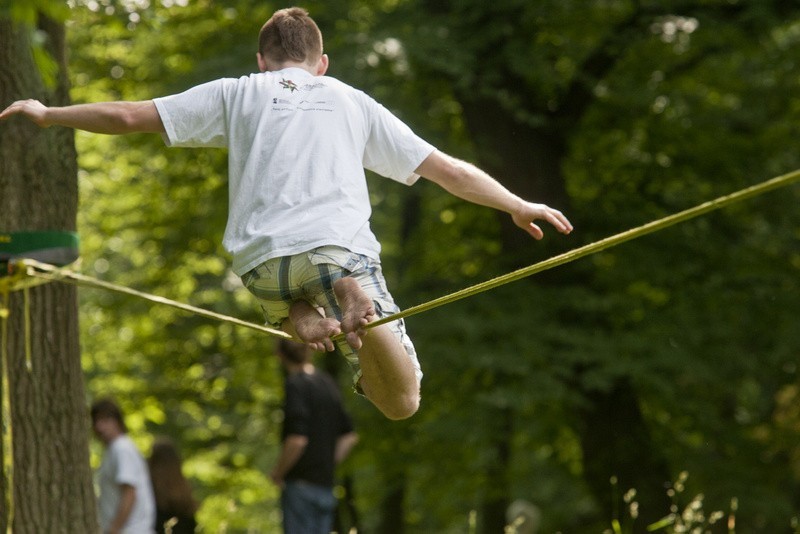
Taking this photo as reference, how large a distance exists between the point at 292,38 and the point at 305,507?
3.77m

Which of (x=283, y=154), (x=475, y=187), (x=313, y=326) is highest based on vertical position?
(x=283, y=154)

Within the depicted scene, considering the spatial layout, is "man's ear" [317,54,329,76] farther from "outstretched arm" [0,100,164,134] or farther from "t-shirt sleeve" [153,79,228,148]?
"outstretched arm" [0,100,164,134]

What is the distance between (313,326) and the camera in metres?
3.83

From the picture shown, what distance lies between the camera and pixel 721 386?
37.3 ft

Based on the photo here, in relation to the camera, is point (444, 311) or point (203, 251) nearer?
point (444, 311)

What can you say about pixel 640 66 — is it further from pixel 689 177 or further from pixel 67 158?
pixel 67 158

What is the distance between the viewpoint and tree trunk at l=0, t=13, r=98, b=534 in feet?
17.0

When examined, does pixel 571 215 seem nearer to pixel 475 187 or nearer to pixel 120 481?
pixel 120 481

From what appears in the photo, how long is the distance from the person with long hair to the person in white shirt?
35 centimetres

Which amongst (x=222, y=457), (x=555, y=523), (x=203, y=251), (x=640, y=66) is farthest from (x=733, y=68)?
(x=222, y=457)

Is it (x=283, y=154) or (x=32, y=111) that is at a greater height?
(x=32, y=111)

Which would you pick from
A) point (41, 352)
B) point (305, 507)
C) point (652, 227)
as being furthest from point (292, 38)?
point (305, 507)

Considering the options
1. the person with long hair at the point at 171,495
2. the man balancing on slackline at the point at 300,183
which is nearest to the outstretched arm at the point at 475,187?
the man balancing on slackline at the point at 300,183

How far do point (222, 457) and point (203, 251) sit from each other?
13.4 feet
